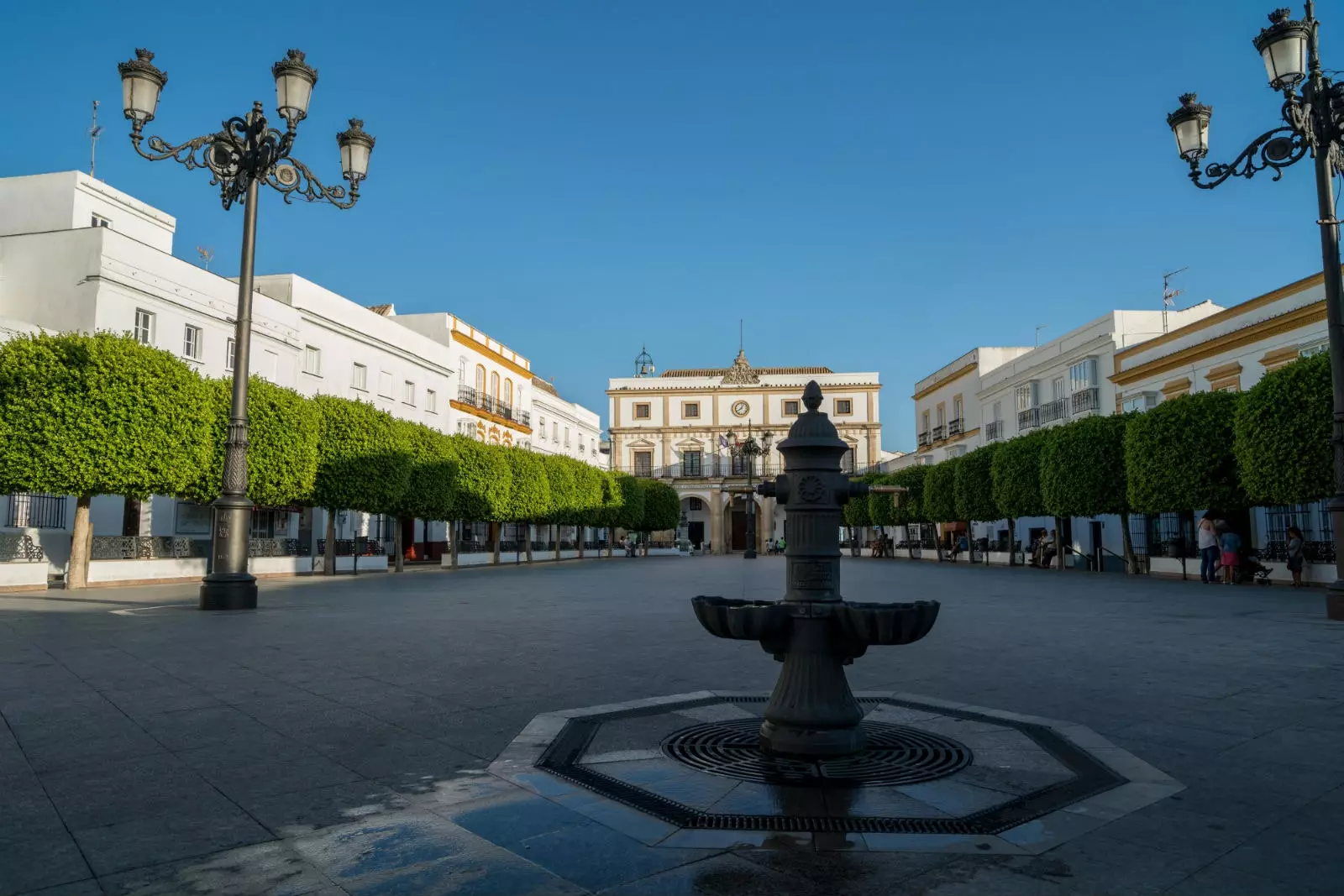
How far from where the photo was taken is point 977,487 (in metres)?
35.2

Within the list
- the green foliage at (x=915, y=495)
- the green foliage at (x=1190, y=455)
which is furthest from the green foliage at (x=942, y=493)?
the green foliage at (x=1190, y=455)

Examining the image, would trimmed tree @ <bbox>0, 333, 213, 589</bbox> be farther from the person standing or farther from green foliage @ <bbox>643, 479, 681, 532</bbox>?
green foliage @ <bbox>643, 479, 681, 532</bbox>

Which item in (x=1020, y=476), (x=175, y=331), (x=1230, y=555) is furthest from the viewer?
(x=1020, y=476)

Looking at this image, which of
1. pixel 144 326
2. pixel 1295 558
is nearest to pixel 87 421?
pixel 144 326

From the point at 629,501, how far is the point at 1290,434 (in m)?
37.5

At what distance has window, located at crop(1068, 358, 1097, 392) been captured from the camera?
115ft

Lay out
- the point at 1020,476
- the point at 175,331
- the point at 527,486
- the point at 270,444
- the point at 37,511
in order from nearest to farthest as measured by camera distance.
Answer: the point at 37,511, the point at 270,444, the point at 175,331, the point at 1020,476, the point at 527,486

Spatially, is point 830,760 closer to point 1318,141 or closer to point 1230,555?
point 1318,141

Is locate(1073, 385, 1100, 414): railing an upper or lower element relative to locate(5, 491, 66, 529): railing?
upper

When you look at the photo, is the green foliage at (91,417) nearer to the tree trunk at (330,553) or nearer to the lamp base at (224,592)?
the tree trunk at (330,553)

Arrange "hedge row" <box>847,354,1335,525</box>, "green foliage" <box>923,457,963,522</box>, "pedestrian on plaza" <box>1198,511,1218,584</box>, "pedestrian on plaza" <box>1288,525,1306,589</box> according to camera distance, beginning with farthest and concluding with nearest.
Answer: "green foliage" <box>923,457,963,522</box>, "pedestrian on plaza" <box>1198,511,1218,584</box>, "pedestrian on plaza" <box>1288,525,1306,589</box>, "hedge row" <box>847,354,1335,525</box>

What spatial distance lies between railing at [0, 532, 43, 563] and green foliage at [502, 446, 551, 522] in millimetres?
17127

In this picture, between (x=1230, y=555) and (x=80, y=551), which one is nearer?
(x=80, y=551)

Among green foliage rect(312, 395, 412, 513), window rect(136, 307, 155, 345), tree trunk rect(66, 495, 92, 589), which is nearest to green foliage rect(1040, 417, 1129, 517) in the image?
green foliage rect(312, 395, 412, 513)
